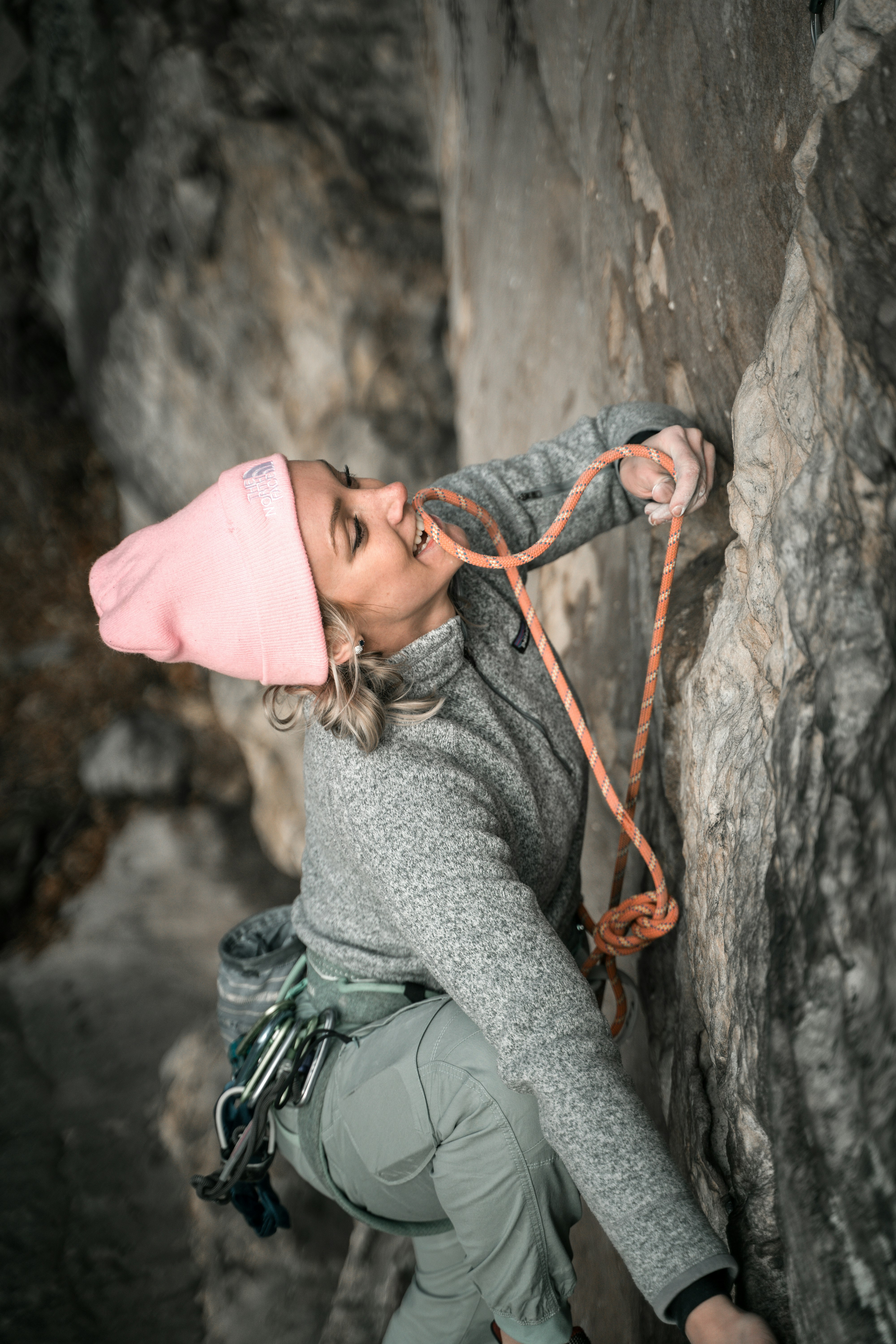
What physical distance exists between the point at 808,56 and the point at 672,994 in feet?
4.14

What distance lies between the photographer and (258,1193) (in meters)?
1.57

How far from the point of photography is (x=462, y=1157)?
48.1 inches

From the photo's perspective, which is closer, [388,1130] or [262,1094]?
[388,1130]

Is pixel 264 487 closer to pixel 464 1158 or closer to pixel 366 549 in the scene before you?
pixel 366 549

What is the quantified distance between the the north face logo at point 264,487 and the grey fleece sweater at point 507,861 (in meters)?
0.30

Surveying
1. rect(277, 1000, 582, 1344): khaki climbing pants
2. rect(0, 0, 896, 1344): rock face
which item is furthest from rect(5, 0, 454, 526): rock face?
rect(277, 1000, 582, 1344): khaki climbing pants

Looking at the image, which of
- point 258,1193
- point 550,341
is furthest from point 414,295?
point 258,1193

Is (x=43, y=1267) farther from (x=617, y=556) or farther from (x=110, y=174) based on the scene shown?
(x=110, y=174)

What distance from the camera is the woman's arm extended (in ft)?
4.64

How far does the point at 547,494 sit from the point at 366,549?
476 mm

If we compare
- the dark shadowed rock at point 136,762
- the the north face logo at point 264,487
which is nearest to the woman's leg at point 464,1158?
the the north face logo at point 264,487

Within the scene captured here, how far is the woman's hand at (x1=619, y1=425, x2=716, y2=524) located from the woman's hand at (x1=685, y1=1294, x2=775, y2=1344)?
3.12ft

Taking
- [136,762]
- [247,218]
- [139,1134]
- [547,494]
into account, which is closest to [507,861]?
[547,494]

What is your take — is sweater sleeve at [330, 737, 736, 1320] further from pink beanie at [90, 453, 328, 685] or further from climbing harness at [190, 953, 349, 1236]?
climbing harness at [190, 953, 349, 1236]
